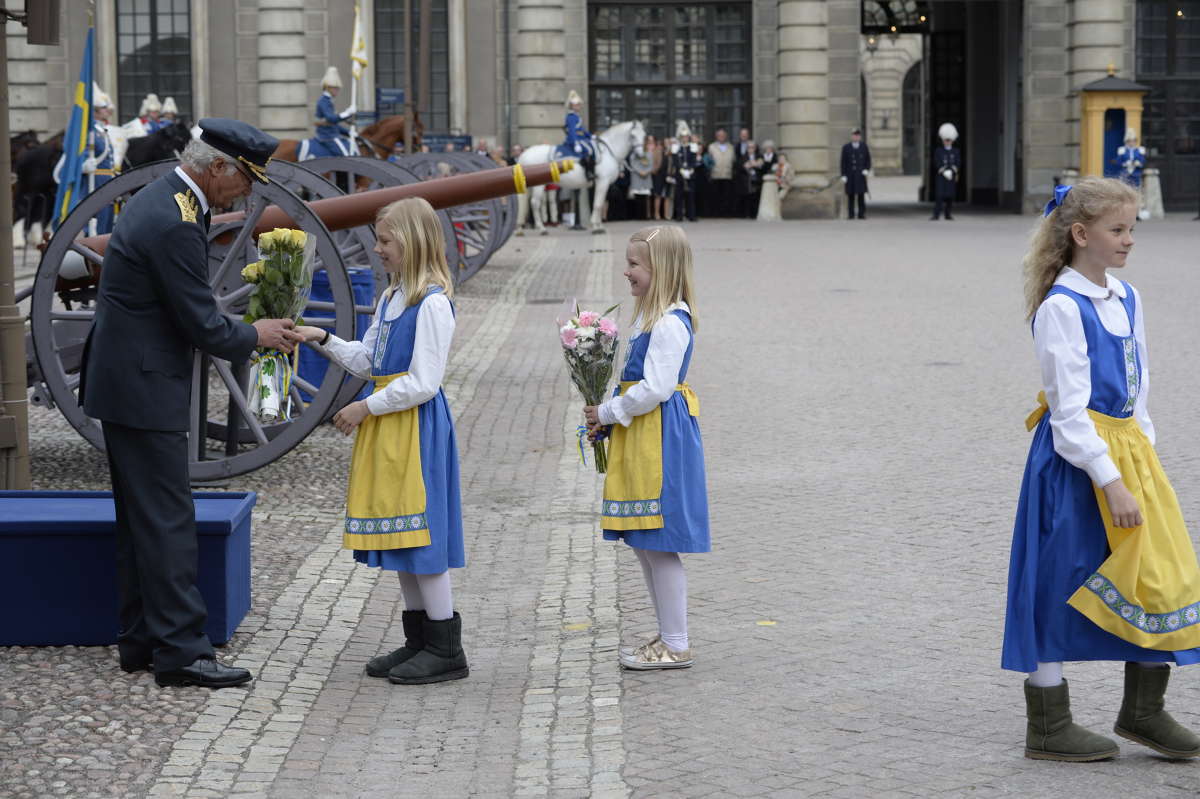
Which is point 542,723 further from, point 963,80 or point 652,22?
point 963,80

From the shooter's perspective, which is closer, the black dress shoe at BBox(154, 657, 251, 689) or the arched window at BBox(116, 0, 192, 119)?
the black dress shoe at BBox(154, 657, 251, 689)

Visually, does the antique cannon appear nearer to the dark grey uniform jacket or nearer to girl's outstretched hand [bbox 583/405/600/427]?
the dark grey uniform jacket

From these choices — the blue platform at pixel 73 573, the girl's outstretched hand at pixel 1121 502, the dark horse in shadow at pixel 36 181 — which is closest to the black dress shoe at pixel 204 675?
the blue platform at pixel 73 573

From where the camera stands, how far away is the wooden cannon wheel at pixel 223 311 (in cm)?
806

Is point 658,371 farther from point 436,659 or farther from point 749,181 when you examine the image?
point 749,181

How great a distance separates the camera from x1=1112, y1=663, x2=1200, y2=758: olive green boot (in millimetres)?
4473

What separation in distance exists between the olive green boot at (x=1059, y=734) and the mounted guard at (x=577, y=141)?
82.8 ft

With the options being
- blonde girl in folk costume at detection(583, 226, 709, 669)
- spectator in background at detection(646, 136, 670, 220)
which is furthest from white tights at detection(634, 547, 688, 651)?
spectator in background at detection(646, 136, 670, 220)

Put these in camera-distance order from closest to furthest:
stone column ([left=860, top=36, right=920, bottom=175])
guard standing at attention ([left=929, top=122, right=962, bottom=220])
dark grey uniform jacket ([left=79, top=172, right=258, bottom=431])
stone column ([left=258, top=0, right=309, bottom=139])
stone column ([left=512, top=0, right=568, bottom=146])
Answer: dark grey uniform jacket ([left=79, top=172, right=258, bottom=431]), guard standing at attention ([left=929, top=122, right=962, bottom=220]), stone column ([left=258, top=0, right=309, bottom=139]), stone column ([left=512, top=0, right=568, bottom=146]), stone column ([left=860, top=36, right=920, bottom=175])

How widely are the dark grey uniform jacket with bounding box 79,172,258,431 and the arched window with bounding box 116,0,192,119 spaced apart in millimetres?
30593

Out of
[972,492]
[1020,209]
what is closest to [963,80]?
[1020,209]

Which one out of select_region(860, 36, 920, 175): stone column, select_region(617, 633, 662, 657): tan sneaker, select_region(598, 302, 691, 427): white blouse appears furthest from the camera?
select_region(860, 36, 920, 175): stone column

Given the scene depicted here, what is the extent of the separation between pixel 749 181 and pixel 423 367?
3039 cm

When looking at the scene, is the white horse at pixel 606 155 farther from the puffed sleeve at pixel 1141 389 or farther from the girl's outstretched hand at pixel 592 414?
the puffed sleeve at pixel 1141 389
